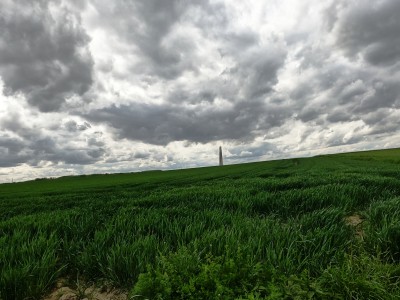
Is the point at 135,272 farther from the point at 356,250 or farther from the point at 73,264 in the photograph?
the point at 356,250

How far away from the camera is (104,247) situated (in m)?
3.41

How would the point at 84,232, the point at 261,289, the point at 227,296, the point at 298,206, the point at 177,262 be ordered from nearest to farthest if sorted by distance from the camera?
1. the point at 227,296
2. the point at 261,289
3. the point at 177,262
4. the point at 84,232
5. the point at 298,206

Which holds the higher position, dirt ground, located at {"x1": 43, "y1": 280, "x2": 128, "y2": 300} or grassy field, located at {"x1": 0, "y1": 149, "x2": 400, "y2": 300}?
grassy field, located at {"x1": 0, "y1": 149, "x2": 400, "y2": 300}

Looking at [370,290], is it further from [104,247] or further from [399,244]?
[104,247]

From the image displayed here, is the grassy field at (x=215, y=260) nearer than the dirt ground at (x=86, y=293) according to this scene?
Yes

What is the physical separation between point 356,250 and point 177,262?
2.29 m

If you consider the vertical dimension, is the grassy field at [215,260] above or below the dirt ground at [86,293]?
above

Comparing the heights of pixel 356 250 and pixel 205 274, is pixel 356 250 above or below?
below

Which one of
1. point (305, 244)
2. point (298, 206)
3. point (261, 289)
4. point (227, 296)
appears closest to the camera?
point (227, 296)

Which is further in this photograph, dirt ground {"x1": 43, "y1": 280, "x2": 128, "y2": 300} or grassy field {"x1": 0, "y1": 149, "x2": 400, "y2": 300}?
dirt ground {"x1": 43, "y1": 280, "x2": 128, "y2": 300}

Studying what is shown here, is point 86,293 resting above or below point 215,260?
below

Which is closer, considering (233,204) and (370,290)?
(370,290)

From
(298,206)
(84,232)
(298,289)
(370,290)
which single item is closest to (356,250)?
(370,290)

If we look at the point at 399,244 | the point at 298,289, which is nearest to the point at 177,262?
the point at 298,289
